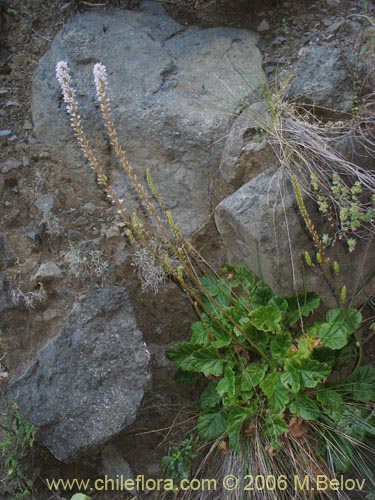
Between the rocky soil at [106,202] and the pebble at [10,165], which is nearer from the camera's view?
the rocky soil at [106,202]

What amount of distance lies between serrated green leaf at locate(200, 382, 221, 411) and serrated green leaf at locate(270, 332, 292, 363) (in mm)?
362

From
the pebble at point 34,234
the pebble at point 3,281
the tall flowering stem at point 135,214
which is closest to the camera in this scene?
the tall flowering stem at point 135,214

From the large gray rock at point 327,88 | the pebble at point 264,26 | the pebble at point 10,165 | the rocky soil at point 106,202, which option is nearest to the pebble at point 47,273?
the rocky soil at point 106,202

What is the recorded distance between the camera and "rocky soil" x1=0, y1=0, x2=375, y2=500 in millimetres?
3072

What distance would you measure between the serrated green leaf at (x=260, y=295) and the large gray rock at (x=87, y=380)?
60cm

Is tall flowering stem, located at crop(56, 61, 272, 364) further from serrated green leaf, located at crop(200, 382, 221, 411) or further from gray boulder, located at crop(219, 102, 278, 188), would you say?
gray boulder, located at crop(219, 102, 278, 188)

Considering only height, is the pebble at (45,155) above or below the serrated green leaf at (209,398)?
above

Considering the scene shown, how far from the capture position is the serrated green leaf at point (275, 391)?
9.63ft

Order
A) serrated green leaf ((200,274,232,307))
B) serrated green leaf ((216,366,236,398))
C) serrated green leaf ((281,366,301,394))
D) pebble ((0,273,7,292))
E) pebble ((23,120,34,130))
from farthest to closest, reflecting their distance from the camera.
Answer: pebble ((23,120,34,130)) < pebble ((0,273,7,292)) < serrated green leaf ((200,274,232,307)) < serrated green leaf ((216,366,236,398)) < serrated green leaf ((281,366,301,394))

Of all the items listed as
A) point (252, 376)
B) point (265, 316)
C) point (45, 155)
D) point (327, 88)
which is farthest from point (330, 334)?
point (45, 155)

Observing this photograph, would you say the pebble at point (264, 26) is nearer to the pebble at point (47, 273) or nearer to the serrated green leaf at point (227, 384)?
the pebble at point (47, 273)

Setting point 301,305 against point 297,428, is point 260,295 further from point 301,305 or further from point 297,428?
point 297,428

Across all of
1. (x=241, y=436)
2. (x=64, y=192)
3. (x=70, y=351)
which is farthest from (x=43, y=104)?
(x=241, y=436)

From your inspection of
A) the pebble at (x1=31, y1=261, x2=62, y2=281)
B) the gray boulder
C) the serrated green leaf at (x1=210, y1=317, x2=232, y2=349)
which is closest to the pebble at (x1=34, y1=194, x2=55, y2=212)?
the pebble at (x1=31, y1=261, x2=62, y2=281)
